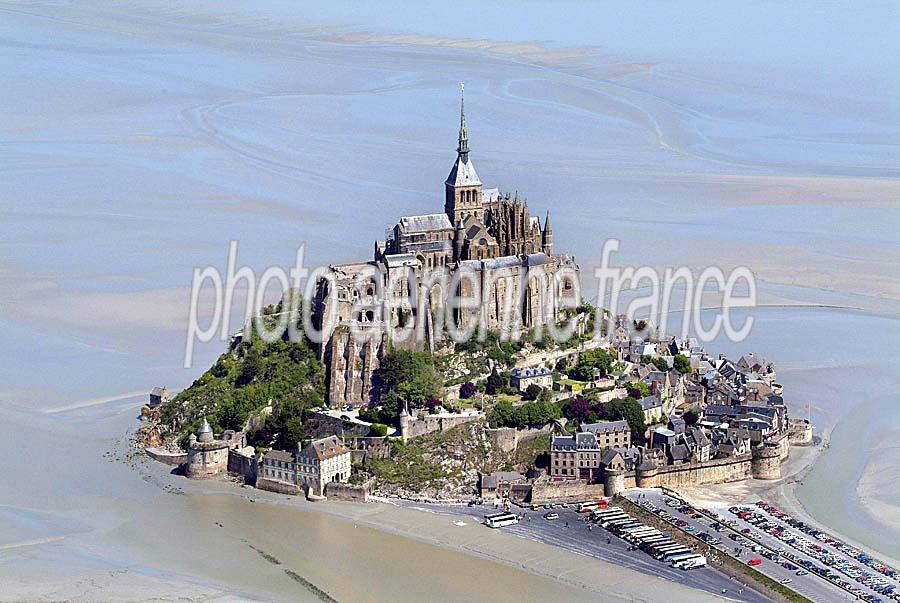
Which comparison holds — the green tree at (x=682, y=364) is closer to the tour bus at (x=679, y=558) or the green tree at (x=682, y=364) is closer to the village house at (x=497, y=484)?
the village house at (x=497, y=484)

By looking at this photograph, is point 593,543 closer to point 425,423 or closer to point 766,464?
point 425,423

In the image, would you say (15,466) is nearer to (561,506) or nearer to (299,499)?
(299,499)

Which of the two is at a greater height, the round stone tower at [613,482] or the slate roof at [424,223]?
the slate roof at [424,223]

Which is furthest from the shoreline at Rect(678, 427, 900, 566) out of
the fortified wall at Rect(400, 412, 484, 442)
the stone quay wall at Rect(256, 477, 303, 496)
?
the stone quay wall at Rect(256, 477, 303, 496)

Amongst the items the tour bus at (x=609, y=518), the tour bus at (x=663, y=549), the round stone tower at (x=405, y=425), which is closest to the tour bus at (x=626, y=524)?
the tour bus at (x=609, y=518)

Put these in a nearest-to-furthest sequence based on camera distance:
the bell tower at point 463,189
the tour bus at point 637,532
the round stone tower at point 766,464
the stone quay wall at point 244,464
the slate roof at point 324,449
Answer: the tour bus at point 637,532, the slate roof at point 324,449, the stone quay wall at point 244,464, the round stone tower at point 766,464, the bell tower at point 463,189

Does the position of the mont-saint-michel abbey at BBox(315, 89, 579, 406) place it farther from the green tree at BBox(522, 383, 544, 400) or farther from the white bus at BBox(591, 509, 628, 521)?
the white bus at BBox(591, 509, 628, 521)
